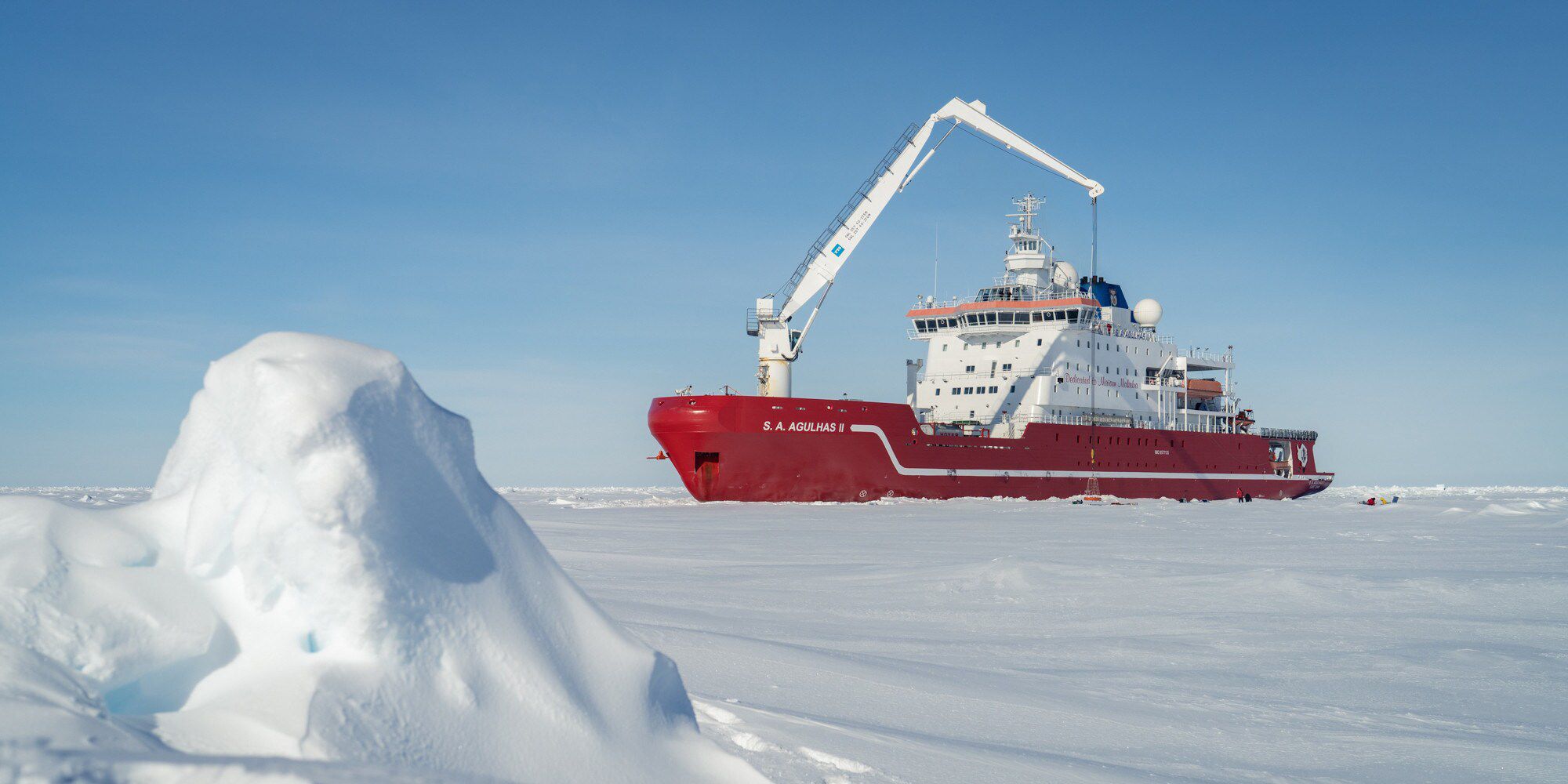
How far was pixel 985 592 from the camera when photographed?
712 cm

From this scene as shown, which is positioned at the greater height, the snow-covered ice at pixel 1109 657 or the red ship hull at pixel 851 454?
the red ship hull at pixel 851 454

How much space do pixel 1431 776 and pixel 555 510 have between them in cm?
2042

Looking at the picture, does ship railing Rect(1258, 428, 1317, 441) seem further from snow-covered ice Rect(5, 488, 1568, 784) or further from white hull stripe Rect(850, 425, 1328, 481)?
snow-covered ice Rect(5, 488, 1568, 784)

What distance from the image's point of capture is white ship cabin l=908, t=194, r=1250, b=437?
30094 mm

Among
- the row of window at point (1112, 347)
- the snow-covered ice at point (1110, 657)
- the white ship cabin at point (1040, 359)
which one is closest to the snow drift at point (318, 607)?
the snow-covered ice at point (1110, 657)

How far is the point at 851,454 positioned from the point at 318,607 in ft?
A: 72.5

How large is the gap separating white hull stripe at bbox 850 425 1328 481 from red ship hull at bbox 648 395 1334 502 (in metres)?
0.03

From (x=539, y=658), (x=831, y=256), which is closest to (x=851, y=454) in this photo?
(x=831, y=256)

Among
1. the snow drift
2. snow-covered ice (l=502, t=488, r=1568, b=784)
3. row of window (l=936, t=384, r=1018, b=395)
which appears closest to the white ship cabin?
row of window (l=936, t=384, r=1018, b=395)

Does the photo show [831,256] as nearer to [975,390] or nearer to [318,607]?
[975,390]

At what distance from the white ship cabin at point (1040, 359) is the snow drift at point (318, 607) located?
2577 cm

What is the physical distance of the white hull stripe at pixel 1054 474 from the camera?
24109 mm

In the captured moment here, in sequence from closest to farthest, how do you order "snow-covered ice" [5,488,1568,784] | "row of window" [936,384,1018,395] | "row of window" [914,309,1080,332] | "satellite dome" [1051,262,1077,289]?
"snow-covered ice" [5,488,1568,784] < "row of window" [936,384,1018,395] < "row of window" [914,309,1080,332] < "satellite dome" [1051,262,1077,289]

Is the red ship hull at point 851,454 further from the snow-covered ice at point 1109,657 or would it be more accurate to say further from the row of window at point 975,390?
the snow-covered ice at point 1109,657
